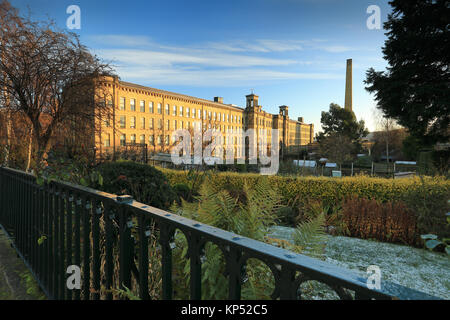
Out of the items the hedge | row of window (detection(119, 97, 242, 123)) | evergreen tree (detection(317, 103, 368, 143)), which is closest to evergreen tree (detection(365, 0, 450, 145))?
the hedge

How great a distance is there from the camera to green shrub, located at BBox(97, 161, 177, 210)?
4.53 meters

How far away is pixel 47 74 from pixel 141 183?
2.46m

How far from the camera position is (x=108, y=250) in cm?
179

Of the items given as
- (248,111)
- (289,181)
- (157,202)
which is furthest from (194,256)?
(248,111)

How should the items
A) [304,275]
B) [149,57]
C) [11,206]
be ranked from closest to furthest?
1. [304,275]
2. [11,206]
3. [149,57]

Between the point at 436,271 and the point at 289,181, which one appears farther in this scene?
the point at 289,181

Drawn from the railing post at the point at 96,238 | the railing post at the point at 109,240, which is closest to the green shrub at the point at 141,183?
the railing post at the point at 96,238

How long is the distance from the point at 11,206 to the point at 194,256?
4.17 m

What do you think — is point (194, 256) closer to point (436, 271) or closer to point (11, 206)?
point (11, 206)

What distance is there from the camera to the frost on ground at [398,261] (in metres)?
4.03

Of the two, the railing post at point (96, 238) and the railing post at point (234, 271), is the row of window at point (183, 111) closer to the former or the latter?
the railing post at point (96, 238)

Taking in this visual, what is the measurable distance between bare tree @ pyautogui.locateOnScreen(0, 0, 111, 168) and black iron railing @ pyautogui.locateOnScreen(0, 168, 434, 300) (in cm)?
148

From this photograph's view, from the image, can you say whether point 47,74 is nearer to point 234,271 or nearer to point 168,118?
point 234,271

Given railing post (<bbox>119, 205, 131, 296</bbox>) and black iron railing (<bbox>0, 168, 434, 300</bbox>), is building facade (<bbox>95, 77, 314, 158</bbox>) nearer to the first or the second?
black iron railing (<bbox>0, 168, 434, 300</bbox>)
